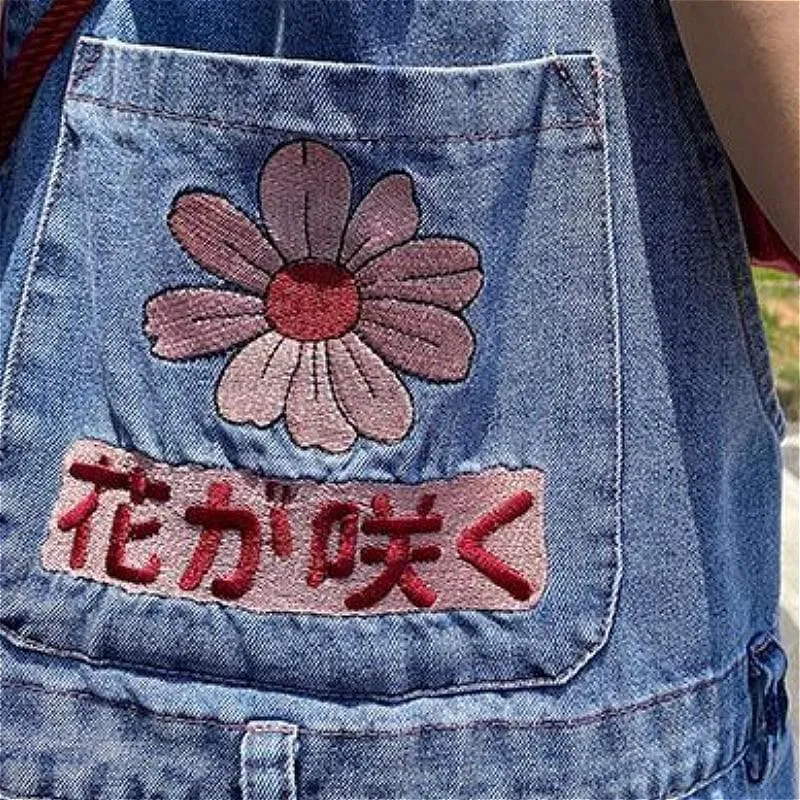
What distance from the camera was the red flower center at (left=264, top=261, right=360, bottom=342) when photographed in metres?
0.73

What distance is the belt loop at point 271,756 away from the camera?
0.74m

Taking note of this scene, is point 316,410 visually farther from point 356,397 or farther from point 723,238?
point 723,238

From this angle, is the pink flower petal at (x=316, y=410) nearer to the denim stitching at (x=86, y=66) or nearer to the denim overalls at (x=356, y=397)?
the denim overalls at (x=356, y=397)

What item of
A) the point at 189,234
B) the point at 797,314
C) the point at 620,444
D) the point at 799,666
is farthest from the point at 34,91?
the point at 797,314

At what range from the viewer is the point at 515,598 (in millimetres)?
747

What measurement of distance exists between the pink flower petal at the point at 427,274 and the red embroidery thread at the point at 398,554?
10 centimetres

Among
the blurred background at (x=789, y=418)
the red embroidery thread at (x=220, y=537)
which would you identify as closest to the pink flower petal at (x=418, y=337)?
the red embroidery thread at (x=220, y=537)

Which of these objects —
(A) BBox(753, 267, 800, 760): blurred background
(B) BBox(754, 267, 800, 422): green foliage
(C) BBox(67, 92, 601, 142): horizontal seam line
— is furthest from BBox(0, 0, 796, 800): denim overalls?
(B) BBox(754, 267, 800, 422): green foliage

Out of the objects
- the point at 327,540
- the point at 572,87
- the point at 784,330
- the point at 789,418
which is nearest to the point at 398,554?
the point at 327,540

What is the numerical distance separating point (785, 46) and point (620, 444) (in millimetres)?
204

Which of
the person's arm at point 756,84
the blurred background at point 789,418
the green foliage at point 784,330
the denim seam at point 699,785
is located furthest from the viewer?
the green foliage at point 784,330

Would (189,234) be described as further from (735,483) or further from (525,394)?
(735,483)

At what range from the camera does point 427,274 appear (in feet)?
2.40

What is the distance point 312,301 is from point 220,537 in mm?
126
